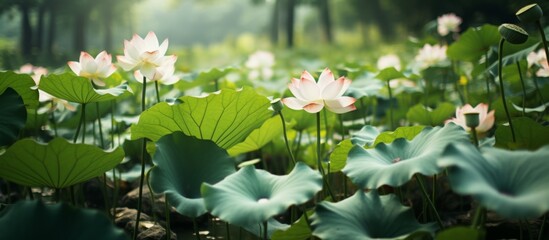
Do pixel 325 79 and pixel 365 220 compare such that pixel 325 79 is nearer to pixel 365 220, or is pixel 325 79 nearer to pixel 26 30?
pixel 365 220

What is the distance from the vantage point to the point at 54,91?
145 centimetres

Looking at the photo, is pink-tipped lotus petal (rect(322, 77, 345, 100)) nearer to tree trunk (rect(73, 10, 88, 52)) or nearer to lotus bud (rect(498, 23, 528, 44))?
lotus bud (rect(498, 23, 528, 44))

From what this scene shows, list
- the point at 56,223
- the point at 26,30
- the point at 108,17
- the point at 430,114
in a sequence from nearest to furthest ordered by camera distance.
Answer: the point at 56,223, the point at 430,114, the point at 26,30, the point at 108,17

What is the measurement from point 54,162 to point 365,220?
72 centimetres

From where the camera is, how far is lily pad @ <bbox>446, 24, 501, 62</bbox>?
2.03m

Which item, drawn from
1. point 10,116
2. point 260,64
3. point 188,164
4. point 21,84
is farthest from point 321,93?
point 260,64

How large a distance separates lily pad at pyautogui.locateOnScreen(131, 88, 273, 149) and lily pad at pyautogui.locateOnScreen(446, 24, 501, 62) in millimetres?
1083

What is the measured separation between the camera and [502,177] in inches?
35.6

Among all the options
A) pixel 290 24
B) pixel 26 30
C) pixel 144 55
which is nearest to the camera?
pixel 144 55

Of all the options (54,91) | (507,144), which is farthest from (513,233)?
(54,91)

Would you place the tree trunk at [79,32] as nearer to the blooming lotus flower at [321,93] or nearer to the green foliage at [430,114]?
the green foliage at [430,114]

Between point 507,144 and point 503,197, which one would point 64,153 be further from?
point 507,144

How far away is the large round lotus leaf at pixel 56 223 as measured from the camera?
100 cm

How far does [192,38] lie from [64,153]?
61201mm
